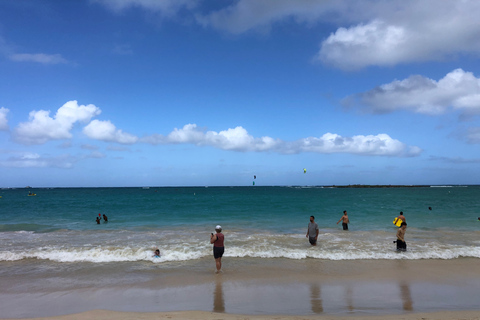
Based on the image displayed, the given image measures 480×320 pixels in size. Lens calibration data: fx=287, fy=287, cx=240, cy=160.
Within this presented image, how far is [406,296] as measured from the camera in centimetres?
777

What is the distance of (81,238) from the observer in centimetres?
1753

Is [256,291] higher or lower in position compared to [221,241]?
lower

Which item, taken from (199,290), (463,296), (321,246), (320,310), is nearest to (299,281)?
(320,310)

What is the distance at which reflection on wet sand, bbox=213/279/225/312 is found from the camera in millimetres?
7118

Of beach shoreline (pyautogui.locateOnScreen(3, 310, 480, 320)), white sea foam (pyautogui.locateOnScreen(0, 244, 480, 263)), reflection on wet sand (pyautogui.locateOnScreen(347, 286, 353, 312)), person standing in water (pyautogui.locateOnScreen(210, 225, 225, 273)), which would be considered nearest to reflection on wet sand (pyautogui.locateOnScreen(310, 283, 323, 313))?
beach shoreline (pyautogui.locateOnScreen(3, 310, 480, 320))

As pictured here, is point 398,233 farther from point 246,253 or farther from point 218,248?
point 218,248

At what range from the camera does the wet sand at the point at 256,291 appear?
6852 millimetres

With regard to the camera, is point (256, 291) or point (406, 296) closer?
point (406, 296)

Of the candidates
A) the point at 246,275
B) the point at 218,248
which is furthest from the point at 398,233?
the point at 218,248

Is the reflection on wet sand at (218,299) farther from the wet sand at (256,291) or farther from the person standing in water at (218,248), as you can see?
the person standing in water at (218,248)

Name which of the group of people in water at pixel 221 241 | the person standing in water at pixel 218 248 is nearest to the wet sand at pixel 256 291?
the person standing in water at pixel 218 248

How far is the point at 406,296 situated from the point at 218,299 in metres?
5.09

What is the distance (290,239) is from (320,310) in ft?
30.3

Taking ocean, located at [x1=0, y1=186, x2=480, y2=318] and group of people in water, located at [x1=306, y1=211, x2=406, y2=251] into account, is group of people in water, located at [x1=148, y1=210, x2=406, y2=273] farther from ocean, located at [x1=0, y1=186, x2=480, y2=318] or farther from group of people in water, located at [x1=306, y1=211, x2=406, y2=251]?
ocean, located at [x1=0, y1=186, x2=480, y2=318]
